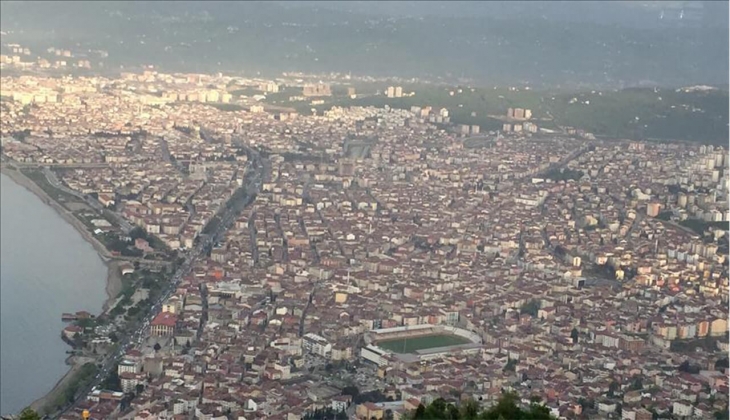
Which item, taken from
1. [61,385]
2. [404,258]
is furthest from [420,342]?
[404,258]

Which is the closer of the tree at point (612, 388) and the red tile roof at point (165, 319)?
the tree at point (612, 388)

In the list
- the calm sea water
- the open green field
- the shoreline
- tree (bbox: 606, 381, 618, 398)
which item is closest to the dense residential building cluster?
tree (bbox: 606, 381, 618, 398)

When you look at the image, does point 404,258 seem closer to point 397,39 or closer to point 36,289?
point 36,289

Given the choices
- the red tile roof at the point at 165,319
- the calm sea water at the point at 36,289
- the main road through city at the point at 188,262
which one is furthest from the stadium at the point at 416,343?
the calm sea water at the point at 36,289

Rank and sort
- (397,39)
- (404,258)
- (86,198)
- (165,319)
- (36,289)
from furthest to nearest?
(397,39)
(86,198)
(404,258)
(36,289)
(165,319)

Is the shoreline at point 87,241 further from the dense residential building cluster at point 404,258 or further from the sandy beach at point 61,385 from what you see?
the dense residential building cluster at point 404,258

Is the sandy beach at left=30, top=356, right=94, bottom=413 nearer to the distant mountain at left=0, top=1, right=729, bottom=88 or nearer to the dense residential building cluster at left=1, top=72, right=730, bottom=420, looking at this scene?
the dense residential building cluster at left=1, top=72, right=730, bottom=420

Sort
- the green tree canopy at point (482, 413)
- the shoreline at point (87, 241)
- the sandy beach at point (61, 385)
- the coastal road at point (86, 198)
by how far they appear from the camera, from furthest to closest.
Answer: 1. the coastal road at point (86, 198)
2. the shoreline at point (87, 241)
3. the sandy beach at point (61, 385)
4. the green tree canopy at point (482, 413)
